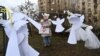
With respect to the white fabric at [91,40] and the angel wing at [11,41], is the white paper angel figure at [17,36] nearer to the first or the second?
the angel wing at [11,41]

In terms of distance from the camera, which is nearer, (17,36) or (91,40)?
(17,36)

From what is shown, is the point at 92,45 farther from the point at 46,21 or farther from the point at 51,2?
the point at 51,2

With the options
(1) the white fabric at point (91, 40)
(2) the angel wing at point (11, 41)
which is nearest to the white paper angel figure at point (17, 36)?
(2) the angel wing at point (11, 41)

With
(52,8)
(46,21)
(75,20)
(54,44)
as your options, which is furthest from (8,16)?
(52,8)

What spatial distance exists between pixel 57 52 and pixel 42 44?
1797mm

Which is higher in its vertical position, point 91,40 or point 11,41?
point 11,41

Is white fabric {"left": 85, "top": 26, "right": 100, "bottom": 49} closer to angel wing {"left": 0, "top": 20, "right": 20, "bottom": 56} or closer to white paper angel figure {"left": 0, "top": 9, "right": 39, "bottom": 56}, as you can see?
white paper angel figure {"left": 0, "top": 9, "right": 39, "bottom": 56}

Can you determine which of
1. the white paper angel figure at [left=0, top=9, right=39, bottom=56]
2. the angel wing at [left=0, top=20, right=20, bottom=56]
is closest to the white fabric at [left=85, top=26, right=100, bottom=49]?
the white paper angel figure at [left=0, top=9, right=39, bottom=56]

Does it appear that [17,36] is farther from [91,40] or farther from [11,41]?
[91,40]

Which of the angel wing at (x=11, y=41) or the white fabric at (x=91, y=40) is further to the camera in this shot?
the white fabric at (x=91, y=40)

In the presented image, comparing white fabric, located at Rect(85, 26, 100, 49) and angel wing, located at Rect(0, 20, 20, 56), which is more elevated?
angel wing, located at Rect(0, 20, 20, 56)

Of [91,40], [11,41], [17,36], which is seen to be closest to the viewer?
[11,41]

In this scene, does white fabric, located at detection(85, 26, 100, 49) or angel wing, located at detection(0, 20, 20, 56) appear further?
white fabric, located at detection(85, 26, 100, 49)

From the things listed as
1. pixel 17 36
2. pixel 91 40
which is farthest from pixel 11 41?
pixel 91 40
